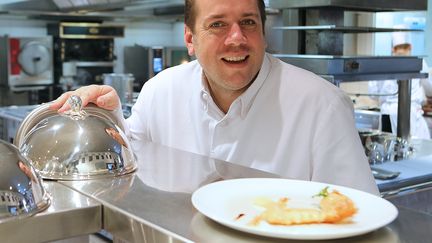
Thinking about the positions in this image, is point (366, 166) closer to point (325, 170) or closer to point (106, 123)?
point (325, 170)

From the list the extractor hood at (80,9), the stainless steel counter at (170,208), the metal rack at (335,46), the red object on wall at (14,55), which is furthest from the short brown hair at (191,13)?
the red object on wall at (14,55)

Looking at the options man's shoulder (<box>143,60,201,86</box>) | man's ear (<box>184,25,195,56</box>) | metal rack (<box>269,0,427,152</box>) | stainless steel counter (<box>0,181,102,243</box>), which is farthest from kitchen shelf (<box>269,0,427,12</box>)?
stainless steel counter (<box>0,181,102,243</box>)

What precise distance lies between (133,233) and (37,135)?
0.38m

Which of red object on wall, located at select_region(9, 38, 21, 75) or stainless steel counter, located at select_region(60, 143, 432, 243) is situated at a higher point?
red object on wall, located at select_region(9, 38, 21, 75)

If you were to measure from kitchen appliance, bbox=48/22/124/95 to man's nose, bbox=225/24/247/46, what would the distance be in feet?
16.9

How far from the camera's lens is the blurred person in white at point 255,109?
1481 millimetres

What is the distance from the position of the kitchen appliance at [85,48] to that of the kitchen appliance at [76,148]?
5445 millimetres

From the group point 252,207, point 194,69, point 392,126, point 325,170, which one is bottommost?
point 392,126

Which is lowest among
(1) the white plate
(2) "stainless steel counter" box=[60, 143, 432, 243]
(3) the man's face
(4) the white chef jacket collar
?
(2) "stainless steel counter" box=[60, 143, 432, 243]

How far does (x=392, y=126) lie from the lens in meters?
5.02

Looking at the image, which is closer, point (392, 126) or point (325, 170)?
point (325, 170)

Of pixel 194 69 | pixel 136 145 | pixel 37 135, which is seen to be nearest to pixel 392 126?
pixel 194 69

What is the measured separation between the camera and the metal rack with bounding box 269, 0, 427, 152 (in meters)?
2.70

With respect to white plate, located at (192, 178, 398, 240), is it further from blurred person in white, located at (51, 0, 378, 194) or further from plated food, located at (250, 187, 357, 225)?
blurred person in white, located at (51, 0, 378, 194)
